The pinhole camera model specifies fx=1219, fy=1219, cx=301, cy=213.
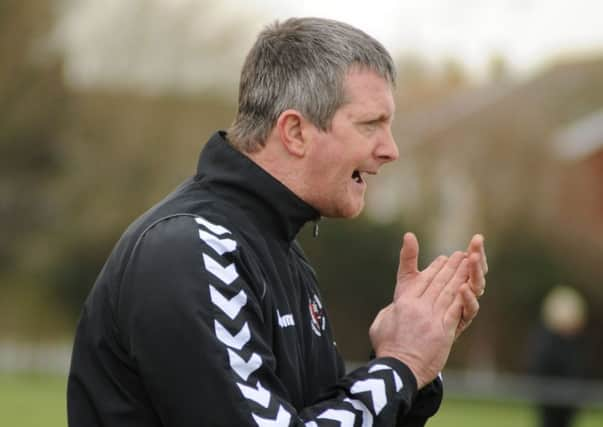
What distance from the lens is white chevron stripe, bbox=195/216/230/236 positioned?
2896mm

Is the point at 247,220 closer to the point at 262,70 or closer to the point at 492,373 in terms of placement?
the point at 262,70

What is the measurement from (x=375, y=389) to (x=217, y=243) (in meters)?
0.51

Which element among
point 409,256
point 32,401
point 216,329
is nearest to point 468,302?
point 409,256

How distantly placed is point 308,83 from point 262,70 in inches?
5.8

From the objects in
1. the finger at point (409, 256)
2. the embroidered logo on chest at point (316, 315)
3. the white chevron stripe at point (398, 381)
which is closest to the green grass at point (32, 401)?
the embroidered logo on chest at point (316, 315)

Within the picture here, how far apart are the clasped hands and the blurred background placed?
16.3 metres

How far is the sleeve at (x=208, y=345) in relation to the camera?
107 inches

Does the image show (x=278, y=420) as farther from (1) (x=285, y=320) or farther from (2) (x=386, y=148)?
(2) (x=386, y=148)

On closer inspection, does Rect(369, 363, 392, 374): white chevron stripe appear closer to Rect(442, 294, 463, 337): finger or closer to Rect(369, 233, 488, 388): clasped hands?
Rect(369, 233, 488, 388): clasped hands

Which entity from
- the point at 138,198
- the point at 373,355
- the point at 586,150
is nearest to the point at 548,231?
the point at 586,150

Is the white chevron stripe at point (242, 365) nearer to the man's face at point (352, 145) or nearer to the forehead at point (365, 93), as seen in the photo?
the man's face at point (352, 145)

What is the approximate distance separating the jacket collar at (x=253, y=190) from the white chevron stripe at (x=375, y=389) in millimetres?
470

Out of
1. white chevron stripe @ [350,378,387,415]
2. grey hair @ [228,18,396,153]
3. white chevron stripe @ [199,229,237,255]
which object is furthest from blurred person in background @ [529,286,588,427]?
white chevron stripe @ [199,229,237,255]

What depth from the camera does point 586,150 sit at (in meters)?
31.7
